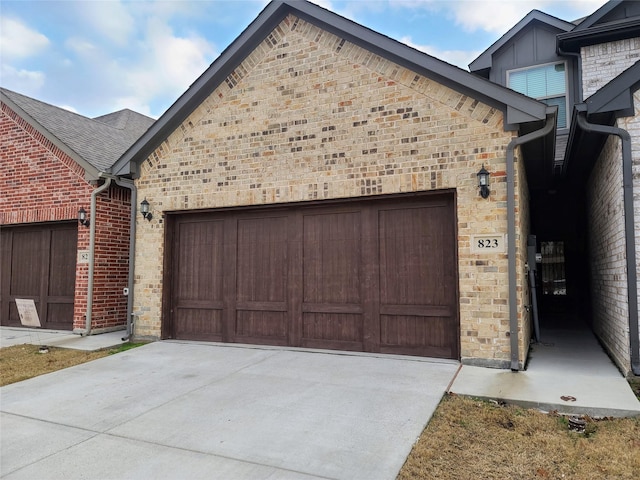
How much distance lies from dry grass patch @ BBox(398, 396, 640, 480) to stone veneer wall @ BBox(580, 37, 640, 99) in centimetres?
735

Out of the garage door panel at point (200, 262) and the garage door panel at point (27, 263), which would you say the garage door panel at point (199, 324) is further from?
the garage door panel at point (27, 263)

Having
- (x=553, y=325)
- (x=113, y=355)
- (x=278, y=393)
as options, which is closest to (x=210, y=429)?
(x=278, y=393)

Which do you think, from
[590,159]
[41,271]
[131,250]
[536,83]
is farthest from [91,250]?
[536,83]

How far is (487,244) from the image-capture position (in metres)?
5.79

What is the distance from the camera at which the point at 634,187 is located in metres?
5.20

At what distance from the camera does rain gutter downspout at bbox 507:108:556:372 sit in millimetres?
5520

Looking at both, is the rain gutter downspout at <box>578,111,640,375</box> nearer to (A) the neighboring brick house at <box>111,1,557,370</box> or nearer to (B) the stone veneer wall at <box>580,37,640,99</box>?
(A) the neighboring brick house at <box>111,1,557,370</box>

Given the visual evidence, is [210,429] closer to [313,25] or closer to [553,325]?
[313,25]

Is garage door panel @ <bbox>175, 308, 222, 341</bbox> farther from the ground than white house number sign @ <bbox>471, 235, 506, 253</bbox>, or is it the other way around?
white house number sign @ <bbox>471, 235, 506, 253</bbox>

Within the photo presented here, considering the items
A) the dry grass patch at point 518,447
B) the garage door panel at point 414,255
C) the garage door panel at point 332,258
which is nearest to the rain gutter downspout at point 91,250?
the garage door panel at point 332,258

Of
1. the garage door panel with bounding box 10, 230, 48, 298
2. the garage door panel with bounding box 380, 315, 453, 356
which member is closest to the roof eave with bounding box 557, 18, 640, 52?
the garage door panel with bounding box 380, 315, 453, 356

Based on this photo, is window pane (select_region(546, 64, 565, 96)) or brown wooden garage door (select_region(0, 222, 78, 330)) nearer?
brown wooden garage door (select_region(0, 222, 78, 330))

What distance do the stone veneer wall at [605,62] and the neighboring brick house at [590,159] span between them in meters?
0.02

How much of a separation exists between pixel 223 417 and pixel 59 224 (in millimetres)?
7803
